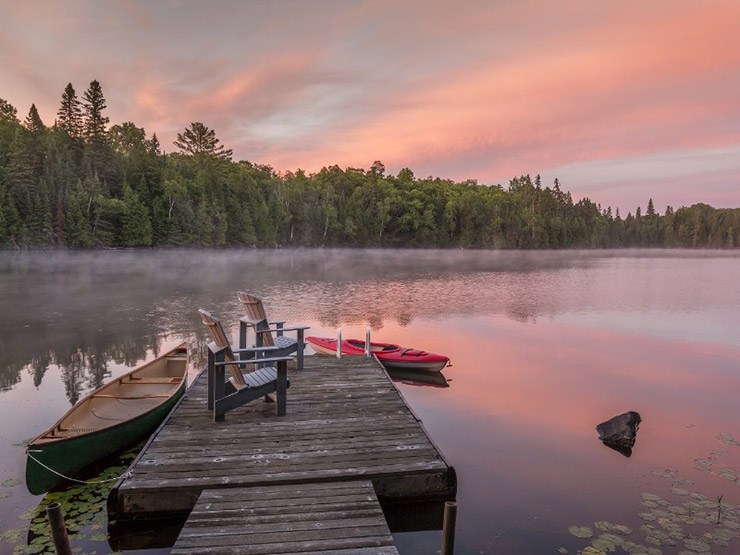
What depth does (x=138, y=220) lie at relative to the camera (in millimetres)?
89688

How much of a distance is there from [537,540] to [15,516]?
284 inches

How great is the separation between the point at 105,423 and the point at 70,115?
110057 mm

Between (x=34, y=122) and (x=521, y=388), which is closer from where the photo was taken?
(x=521, y=388)

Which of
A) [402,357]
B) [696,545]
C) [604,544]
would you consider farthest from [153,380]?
[696,545]

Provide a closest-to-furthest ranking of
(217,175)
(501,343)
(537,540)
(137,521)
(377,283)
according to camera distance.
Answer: (137,521)
(537,540)
(501,343)
(377,283)
(217,175)

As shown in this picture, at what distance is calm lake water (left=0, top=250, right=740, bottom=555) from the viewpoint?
7.10 meters

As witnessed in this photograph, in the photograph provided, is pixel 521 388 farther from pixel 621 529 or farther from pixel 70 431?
pixel 70 431

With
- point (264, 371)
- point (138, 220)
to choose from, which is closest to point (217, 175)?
point (138, 220)

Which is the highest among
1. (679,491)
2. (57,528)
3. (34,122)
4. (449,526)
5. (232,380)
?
(34,122)

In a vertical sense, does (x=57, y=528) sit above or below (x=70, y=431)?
above

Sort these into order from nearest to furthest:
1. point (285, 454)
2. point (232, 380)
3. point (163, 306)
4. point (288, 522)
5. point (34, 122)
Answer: point (288, 522), point (285, 454), point (232, 380), point (163, 306), point (34, 122)

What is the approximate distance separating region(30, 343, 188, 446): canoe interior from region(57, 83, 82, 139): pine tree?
347 feet

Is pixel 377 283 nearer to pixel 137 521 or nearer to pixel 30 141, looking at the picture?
pixel 137 521

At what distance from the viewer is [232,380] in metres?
7.49
